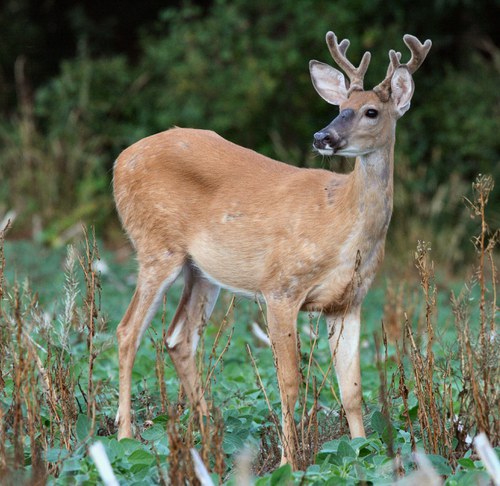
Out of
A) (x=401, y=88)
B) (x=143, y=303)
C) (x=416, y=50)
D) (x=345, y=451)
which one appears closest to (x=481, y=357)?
(x=345, y=451)

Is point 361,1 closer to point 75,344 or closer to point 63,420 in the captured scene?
point 75,344

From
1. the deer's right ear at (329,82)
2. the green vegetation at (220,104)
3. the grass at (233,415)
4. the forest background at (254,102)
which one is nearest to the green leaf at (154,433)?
the grass at (233,415)

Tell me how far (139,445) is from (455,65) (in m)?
11.0

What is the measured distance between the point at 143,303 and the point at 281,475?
1840 mm

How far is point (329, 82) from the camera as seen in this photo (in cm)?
577

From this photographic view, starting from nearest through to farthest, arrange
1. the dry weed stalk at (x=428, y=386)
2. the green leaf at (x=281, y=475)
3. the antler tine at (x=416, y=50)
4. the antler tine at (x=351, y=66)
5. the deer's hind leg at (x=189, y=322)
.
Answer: the green leaf at (x=281, y=475) → the dry weed stalk at (x=428, y=386) → the antler tine at (x=416, y=50) → the antler tine at (x=351, y=66) → the deer's hind leg at (x=189, y=322)

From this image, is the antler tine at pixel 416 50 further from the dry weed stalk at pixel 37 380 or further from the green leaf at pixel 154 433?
the green leaf at pixel 154 433

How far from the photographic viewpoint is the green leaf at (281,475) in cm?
425

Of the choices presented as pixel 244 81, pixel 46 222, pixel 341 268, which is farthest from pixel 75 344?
pixel 244 81

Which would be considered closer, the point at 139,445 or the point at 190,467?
the point at 190,467

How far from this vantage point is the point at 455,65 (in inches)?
584

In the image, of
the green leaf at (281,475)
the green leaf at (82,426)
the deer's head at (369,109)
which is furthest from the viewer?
the deer's head at (369,109)

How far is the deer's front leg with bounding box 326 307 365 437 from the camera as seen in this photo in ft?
17.6

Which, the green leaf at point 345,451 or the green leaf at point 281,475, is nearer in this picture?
the green leaf at point 281,475
